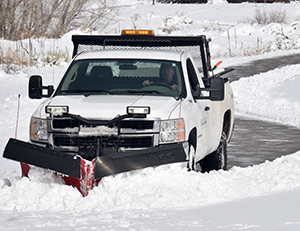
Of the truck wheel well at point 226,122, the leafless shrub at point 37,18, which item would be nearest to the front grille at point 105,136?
the truck wheel well at point 226,122

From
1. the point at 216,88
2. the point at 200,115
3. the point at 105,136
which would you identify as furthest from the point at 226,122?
the point at 105,136

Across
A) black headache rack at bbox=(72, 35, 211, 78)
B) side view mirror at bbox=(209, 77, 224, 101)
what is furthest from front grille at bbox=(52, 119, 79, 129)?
black headache rack at bbox=(72, 35, 211, 78)

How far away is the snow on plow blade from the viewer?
628cm

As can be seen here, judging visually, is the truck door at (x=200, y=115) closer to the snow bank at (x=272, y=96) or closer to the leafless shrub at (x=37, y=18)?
the snow bank at (x=272, y=96)

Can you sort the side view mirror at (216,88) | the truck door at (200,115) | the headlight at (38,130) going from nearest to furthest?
the headlight at (38,130) < the side view mirror at (216,88) < the truck door at (200,115)

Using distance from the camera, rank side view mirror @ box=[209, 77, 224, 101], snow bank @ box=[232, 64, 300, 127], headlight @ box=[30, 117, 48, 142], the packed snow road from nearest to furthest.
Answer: headlight @ box=[30, 117, 48, 142], side view mirror @ box=[209, 77, 224, 101], the packed snow road, snow bank @ box=[232, 64, 300, 127]

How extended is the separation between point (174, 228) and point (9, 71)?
1571 cm

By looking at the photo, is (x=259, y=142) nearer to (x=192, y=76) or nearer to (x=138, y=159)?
Result: (x=192, y=76)

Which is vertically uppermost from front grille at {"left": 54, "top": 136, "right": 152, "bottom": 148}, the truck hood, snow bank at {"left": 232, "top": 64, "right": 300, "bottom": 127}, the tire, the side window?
the side window

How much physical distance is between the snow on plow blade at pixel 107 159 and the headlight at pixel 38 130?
1.11ft

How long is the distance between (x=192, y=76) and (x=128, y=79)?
896 mm

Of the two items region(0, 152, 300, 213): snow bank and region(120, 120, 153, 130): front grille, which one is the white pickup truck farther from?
region(0, 152, 300, 213): snow bank

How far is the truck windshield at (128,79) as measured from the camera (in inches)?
297

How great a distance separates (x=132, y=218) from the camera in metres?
5.87
